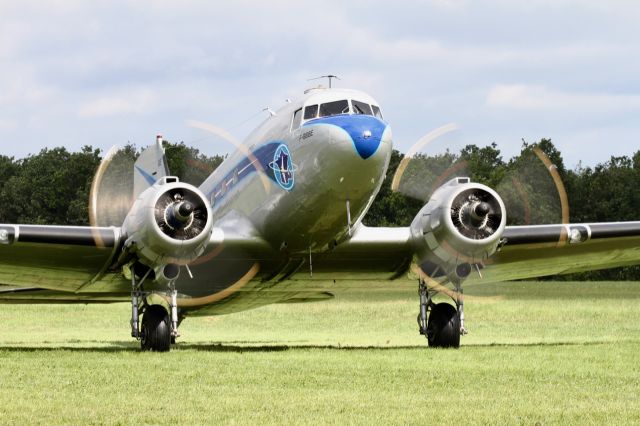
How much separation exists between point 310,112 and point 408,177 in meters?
35.6

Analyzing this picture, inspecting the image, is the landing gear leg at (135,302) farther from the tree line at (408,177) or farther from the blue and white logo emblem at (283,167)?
the tree line at (408,177)

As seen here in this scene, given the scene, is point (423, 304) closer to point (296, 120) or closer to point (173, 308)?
point (296, 120)

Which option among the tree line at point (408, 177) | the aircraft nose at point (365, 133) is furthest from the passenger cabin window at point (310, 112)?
the tree line at point (408, 177)

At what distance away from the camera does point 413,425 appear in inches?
395

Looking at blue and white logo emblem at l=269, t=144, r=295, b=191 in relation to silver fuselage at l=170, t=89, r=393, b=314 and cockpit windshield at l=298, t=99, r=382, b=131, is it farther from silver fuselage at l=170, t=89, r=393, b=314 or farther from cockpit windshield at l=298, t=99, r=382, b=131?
cockpit windshield at l=298, t=99, r=382, b=131

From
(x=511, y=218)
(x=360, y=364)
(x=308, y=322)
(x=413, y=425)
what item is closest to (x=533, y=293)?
(x=511, y=218)

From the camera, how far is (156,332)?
759 inches

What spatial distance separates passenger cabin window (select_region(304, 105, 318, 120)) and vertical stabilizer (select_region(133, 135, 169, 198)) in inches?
236

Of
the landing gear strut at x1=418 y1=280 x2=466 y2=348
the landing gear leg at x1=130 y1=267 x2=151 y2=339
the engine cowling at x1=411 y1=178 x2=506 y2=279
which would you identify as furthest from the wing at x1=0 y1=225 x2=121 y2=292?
the landing gear strut at x1=418 y1=280 x2=466 y2=348

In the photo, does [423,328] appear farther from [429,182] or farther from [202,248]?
[202,248]

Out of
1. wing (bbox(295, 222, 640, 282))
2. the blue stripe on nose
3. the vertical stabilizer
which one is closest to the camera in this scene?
the blue stripe on nose

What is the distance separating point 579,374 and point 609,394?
89.0 inches

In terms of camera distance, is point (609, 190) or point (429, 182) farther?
point (609, 190)

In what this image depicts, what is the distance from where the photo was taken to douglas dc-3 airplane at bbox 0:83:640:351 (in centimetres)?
1878
